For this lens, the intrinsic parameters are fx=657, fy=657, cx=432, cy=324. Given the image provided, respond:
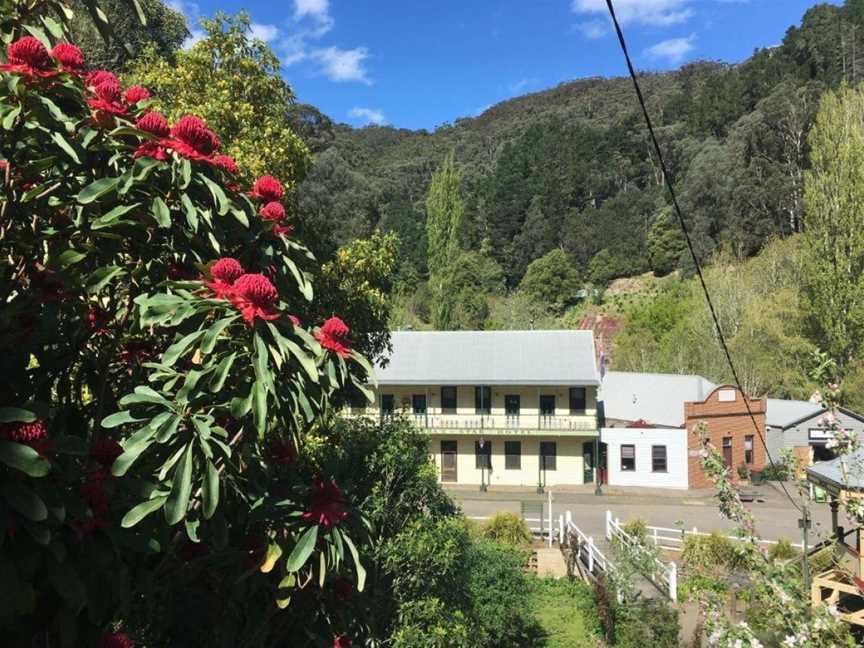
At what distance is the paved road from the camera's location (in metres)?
22.2

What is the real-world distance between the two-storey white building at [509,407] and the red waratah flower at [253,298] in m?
25.3

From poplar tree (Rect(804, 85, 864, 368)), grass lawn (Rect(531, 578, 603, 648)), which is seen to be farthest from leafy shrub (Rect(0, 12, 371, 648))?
poplar tree (Rect(804, 85, 864, 368))

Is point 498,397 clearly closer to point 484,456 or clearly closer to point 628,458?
point 484,456

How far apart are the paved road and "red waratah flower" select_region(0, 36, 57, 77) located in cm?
2011

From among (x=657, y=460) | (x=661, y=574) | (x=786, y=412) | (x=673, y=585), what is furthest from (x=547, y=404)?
(x=673, y=585)

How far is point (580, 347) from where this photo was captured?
2919 centimetres

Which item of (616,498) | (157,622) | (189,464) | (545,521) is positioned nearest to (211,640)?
(157,622)

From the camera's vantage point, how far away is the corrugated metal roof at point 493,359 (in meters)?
28.3

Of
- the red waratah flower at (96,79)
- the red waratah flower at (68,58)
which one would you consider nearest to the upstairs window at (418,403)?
the red waratah flower at (96,79)

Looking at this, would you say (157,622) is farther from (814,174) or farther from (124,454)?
(814,174)

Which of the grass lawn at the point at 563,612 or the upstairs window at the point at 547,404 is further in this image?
the upstairs window at the point at 547,404

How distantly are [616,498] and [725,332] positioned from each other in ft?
50.0

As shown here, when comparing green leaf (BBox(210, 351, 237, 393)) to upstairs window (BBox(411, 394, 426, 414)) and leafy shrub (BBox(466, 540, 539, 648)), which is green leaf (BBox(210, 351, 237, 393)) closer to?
leafy shrub (BBox(466, 540, 539, 648))

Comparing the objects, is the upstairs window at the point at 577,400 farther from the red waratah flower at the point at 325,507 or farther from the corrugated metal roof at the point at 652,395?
the red waratah flower at the point at 325,507
